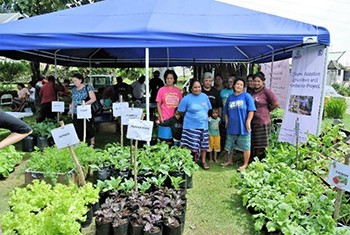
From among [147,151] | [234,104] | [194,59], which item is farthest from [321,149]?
[194,59]

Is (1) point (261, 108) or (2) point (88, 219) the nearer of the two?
(2) point (88, 219)

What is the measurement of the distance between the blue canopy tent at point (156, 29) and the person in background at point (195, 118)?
603 millimetres

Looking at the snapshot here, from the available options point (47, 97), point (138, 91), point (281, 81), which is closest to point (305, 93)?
point (281, 81)

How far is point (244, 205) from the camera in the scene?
3398mm

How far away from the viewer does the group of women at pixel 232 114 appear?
4.49 meters

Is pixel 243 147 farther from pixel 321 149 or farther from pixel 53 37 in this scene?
pixel 53 37

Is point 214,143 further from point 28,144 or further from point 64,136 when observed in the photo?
point 28,144

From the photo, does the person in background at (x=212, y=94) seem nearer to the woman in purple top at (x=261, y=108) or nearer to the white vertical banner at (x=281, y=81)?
the woman in purple top at (x=261, y=108)

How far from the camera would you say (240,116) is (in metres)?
4.52

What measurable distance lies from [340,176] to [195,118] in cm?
245

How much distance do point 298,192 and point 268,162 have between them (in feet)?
2.88

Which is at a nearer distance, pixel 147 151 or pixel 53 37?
pixel 147 151

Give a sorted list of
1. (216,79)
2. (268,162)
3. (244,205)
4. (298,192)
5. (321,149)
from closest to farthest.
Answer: (298,192) < (244,205) < (268,162) < (321,149) < (216,79)

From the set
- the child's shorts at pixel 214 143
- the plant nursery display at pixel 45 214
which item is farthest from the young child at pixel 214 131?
the plant nursery display at pixel 45 214
